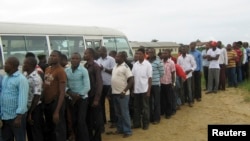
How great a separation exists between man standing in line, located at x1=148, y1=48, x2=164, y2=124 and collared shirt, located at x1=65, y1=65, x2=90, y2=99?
264cm

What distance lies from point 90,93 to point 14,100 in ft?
5.67

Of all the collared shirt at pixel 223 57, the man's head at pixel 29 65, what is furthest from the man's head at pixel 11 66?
the collared shirt at pixel 223 57

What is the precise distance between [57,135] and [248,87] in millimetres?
9055

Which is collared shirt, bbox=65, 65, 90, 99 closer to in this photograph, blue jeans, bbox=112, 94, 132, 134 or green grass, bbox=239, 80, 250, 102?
blue jeans, bbox=112, 94, 132, 134

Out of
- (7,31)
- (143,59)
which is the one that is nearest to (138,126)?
(143,59)

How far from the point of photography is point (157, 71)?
8.40m

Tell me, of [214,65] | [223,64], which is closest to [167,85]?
[214,65]

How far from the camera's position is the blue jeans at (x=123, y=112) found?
7242mm

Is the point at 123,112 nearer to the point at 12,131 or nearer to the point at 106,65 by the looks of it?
the point at 106,65

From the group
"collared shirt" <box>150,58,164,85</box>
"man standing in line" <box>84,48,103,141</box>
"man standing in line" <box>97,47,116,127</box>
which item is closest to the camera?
"man standing in line" <box>84,48,103,141</box>

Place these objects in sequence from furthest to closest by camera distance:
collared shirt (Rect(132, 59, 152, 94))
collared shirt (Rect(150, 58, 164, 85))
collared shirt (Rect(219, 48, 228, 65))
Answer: collared shirt (Rect(219, 48, 228, 65)), collared shirt (Rect(150, 58, 164, 85)), collared shirt (Rect(132, 59, 152, 94))

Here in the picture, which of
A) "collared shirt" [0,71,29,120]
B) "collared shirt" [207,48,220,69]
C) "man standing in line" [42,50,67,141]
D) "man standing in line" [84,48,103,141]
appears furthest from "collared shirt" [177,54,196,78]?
"collared shirt" [0,71,29,120]

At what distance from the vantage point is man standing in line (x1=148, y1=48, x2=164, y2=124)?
27.4ft

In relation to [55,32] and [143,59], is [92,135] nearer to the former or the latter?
[143,59]
